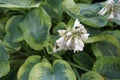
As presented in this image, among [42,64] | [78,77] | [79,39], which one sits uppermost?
[79,39]

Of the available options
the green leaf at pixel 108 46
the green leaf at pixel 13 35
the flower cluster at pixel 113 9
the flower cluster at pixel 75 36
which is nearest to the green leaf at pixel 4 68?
the green leaf at pixel 13 35

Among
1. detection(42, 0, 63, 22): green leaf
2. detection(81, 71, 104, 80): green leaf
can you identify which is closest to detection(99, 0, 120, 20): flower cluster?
detection(81, 71, 104, 80): green leaf

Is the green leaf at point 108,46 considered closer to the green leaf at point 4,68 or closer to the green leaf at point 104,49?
the green leaf at point 104,49

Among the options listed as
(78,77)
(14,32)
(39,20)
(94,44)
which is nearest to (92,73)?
(78,77)

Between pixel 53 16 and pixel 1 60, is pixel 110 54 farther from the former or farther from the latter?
pixel 1 60

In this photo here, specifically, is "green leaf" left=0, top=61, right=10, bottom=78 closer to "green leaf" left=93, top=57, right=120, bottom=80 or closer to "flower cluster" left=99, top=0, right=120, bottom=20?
"green leaf" left=93, top=57, right=120, bottom=80
